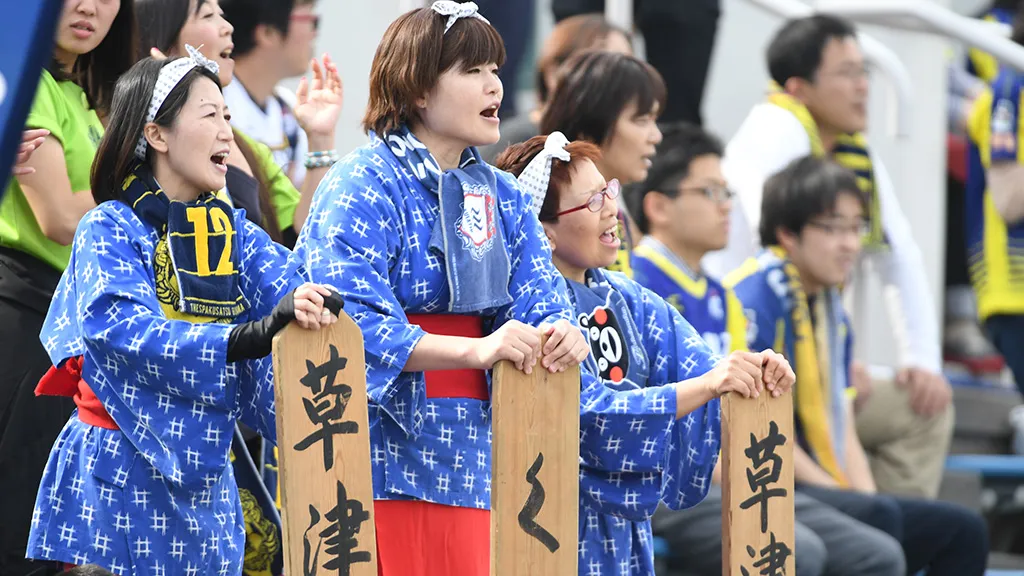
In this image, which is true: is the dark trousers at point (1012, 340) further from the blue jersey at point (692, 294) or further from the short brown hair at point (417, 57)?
the short brown hair at point (417, 57)

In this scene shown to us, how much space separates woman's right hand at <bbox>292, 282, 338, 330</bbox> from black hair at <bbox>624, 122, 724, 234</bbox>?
2.42m

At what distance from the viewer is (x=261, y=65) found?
→ 4777 mm

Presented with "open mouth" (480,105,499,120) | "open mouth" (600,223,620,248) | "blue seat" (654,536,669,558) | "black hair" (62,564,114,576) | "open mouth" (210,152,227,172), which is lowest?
"black hair" (62,564,114,576)

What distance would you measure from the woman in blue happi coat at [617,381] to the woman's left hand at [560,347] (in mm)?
366

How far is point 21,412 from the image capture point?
3.45m

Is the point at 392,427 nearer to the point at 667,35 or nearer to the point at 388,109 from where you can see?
the point at 388,109

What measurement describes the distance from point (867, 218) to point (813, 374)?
92 cm

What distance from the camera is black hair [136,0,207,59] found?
13.1 feet

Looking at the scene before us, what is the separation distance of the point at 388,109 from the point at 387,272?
367 mm

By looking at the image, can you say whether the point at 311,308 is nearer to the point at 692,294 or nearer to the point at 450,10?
the point at 450,10

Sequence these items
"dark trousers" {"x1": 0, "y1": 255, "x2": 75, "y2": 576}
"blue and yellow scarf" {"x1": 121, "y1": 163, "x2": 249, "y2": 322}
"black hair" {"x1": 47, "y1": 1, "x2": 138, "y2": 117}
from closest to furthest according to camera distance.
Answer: "blue and yellow scarf" {"x1": 121, "y1": 163, "x2": 249, "y2": 322} → "dark trousers" {"x1": 0, "y1": 255, "x2": 75, "y2": 576} → "black hair" {"x1": 47, "y1": 1, "x2": 138, "y2": 117}

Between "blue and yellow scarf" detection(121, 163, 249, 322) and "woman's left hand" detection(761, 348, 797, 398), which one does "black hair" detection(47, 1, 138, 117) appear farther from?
"woman's left hand" detection(761, 348, 797, 398)

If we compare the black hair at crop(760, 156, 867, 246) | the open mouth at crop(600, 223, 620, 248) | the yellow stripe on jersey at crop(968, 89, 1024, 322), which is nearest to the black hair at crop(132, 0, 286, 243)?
the open mouth at crop(600, 223, 620, 248)

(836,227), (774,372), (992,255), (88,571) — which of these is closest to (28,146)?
(88,571)
